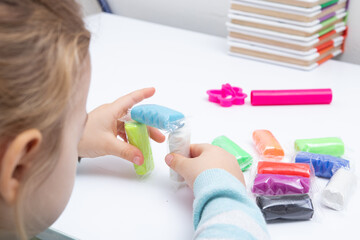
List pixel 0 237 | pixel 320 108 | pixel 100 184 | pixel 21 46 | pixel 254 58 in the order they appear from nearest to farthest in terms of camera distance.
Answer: pixel 21 46, pixel 0 237, pixel 100 184, pixel 320 108, pixel 254 58

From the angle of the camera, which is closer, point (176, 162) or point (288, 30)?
point (176, 162)

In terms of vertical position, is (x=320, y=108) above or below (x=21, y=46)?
below

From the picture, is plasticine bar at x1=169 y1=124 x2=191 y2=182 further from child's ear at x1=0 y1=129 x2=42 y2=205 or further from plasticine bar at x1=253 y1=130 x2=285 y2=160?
child's ear at x1=0 y1=129 x2=42 y2=205

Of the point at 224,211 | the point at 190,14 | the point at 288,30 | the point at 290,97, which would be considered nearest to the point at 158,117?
the point at 224,211

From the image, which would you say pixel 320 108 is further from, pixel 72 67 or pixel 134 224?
pixel 72 67

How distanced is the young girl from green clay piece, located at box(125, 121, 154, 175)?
0.09 m

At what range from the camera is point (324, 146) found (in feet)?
2.37

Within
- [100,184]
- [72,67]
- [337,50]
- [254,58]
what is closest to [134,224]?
[100,184]

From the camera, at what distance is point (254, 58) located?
3.60 ft

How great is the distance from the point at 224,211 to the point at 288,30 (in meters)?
0.58

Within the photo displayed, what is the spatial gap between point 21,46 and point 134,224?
28 centimetres

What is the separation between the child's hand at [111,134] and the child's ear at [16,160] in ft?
0.82

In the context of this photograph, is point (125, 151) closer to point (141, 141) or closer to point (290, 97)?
point (141, 141)

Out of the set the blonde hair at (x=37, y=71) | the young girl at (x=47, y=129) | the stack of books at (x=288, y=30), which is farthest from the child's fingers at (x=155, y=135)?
the stack of books at (x=288, y=30)
